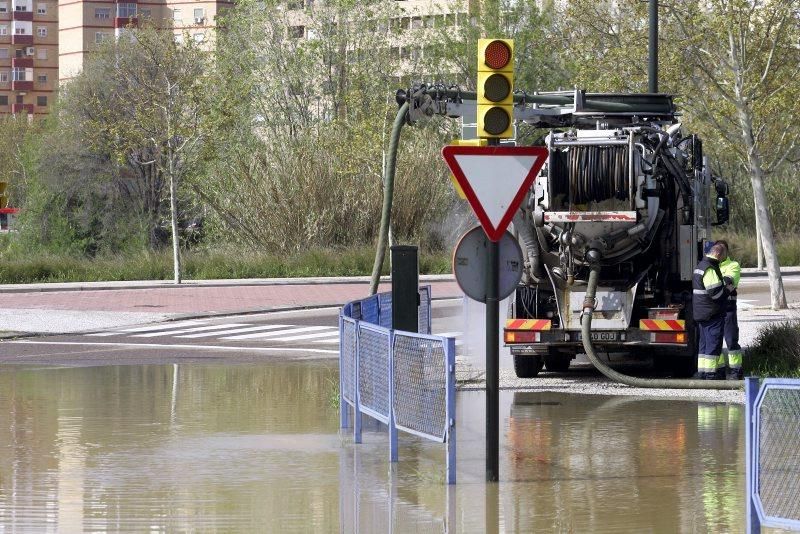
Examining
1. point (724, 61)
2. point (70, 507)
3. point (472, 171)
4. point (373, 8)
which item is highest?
point (373, 8)

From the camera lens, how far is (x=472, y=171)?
10.3 metres

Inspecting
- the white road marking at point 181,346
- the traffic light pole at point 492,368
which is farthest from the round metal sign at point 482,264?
the white road marking at point 181,346

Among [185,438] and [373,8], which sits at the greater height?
[373,8]

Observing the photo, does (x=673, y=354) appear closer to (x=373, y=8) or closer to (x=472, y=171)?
(x=472, y=171)

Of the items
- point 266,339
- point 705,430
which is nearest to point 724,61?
point 266,339

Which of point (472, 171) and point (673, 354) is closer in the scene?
point (472, 171)

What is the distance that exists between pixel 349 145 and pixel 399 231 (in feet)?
10.3

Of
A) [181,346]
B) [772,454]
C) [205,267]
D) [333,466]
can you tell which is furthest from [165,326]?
[772,454]

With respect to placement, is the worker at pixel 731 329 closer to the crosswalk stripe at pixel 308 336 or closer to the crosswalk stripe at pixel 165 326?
the crosswalk stripe at pixel 308 336

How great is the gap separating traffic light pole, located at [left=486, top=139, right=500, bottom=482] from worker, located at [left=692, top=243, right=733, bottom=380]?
613 cm

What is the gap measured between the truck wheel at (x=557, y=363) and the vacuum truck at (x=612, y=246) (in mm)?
691

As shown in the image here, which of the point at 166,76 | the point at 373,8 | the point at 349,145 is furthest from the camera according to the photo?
the point at 373,8

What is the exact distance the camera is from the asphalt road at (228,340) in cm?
2027

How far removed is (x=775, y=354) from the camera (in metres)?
17.1
